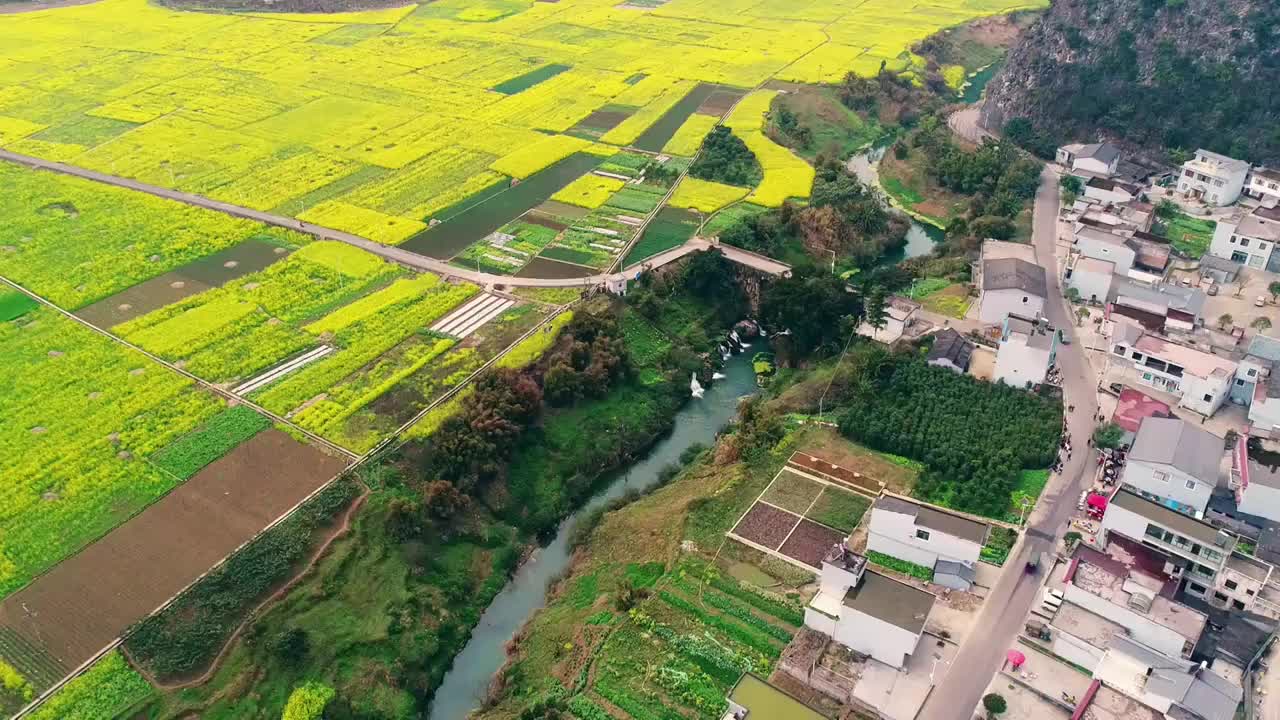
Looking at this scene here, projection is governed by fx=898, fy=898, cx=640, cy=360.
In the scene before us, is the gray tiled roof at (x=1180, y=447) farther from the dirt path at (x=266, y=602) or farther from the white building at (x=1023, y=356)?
the dirt path at (x=266, y=602)

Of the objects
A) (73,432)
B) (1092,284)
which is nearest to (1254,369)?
(1092,284)

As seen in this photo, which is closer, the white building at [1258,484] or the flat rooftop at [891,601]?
the flat rooftop at [891,601]

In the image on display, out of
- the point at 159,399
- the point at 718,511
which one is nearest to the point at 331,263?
the point at 159,399

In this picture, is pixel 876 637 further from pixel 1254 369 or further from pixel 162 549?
pixel 162 549

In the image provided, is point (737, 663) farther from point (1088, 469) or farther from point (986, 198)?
point (986, 198)

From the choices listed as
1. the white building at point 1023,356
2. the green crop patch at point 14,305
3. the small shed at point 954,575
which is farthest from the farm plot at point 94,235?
the small shed at point 954,575

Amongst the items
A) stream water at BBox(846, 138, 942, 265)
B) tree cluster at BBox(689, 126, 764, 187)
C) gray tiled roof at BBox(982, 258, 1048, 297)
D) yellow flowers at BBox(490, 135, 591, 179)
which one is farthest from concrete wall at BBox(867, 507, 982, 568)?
yellow flowers at BBox(490, 135, 591, 179)
